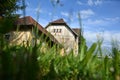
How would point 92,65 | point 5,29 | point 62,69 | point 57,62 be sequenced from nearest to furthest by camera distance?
point 5,29
point 92,65
point 62,69
point 57,62

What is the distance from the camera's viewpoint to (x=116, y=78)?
1.29m

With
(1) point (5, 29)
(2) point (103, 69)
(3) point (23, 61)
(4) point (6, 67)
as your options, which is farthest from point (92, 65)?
(4) point (6, 67)

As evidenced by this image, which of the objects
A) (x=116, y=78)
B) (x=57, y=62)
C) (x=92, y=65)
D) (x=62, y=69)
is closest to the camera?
(x=116, y=78)

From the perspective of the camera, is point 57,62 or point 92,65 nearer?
point 92,65

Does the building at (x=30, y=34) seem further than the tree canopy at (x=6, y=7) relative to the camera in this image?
No

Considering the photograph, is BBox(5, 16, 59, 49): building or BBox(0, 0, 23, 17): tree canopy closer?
BBox(5, 16, 59, 49): building

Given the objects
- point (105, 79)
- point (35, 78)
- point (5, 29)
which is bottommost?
point (105, 79)

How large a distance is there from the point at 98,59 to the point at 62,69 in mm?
457

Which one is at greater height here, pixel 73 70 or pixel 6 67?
pixel 6 67

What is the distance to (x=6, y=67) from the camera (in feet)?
2.32

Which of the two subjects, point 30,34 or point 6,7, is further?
point 6,7

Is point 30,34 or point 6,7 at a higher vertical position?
point 6,7

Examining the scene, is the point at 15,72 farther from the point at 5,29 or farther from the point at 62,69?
the point at 62,69

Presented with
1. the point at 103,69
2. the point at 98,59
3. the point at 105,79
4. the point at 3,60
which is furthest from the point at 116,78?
the point at 98,59
